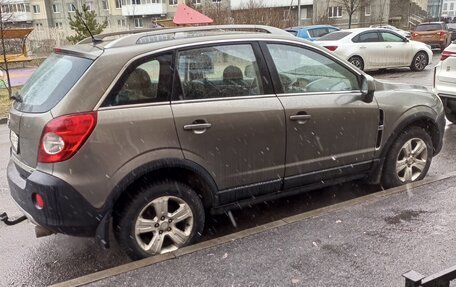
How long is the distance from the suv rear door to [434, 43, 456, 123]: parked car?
4747mm

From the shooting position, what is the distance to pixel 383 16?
50.9m

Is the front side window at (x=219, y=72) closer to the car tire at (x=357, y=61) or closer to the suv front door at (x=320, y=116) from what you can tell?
the suv front door at (x=320, y=116)

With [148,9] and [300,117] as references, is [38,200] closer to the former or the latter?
[300,117]

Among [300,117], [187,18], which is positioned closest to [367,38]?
[187,18]

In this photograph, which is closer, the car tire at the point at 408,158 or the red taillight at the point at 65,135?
the red taillight at the point at 65,135

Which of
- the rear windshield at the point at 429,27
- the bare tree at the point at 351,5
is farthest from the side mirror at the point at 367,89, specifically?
the bare tree at the point at 351,5

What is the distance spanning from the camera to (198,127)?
3365 mm

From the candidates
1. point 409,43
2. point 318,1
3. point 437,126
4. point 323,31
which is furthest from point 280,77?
point 318,1

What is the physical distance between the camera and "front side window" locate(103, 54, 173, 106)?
10.5 ft

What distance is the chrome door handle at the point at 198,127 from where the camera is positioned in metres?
3.34

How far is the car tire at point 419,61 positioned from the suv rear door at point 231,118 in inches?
581

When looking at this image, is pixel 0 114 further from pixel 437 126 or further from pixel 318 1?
pixel 318 1

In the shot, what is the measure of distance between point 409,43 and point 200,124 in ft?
50.0

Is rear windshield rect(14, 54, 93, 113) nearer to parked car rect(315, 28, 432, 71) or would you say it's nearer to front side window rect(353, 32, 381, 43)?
parked car rect(315, 28, 432, 71)
